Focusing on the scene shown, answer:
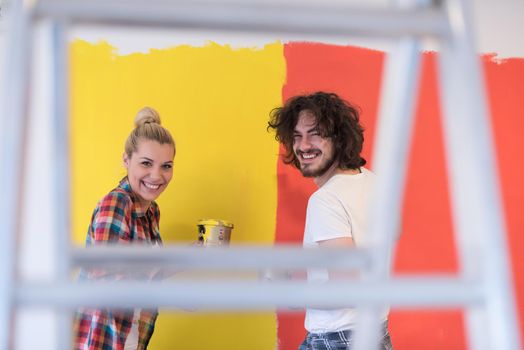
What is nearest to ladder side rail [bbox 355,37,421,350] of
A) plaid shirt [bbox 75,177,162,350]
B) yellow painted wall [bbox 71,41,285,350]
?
plaid shirt [bbox 75,177,162,350]

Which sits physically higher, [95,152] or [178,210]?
[95,152]

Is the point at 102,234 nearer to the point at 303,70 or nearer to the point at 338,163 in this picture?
the point at 338,163

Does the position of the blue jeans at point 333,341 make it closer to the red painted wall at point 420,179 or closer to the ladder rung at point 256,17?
the red painted wall at point 420,179

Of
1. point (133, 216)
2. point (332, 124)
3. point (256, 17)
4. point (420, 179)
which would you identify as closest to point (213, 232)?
point (133, 216)

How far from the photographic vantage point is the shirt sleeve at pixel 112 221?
158 centimetres

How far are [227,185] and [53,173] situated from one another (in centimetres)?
147

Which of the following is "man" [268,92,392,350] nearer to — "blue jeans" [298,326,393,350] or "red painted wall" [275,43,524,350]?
"blue jeans" [298,326,393,350]

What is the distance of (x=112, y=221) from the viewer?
62.9 inches

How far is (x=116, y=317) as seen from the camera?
160 centimetres

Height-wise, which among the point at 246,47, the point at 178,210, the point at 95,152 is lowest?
the point at 178,210

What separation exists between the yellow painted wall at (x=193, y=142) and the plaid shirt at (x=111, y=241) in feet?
0.88

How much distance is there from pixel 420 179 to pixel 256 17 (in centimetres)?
179

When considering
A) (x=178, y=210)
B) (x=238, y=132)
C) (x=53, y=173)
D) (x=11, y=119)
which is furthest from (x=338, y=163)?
(x=11, y=119)

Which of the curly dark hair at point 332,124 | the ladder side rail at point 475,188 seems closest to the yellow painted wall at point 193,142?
the curly dark hair at point 332,124
